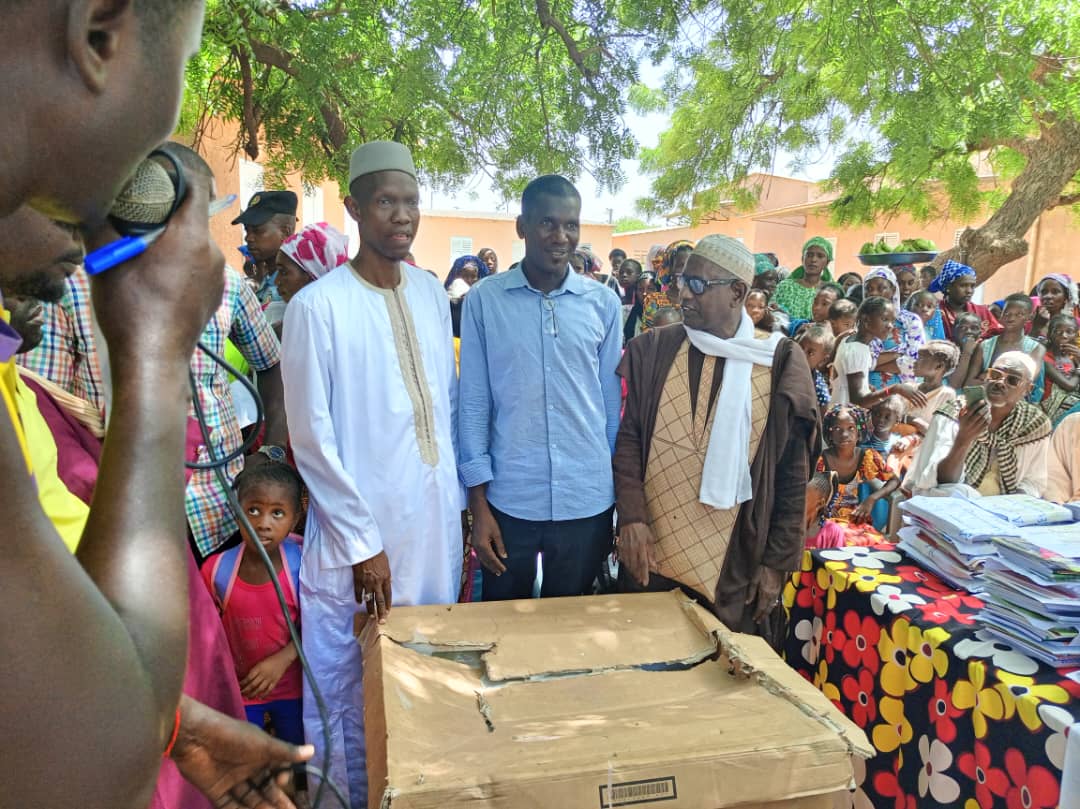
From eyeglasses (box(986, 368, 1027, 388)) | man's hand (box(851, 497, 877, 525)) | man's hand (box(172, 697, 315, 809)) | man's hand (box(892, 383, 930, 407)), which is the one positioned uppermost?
eyeglasses (box(986, 368, 1027, 388))

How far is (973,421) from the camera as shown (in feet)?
9.97

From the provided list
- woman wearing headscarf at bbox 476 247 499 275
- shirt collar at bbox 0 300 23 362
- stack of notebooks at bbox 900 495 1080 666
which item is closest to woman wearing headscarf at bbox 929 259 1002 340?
woman wearing headscarf at bbox 476 247 499 275

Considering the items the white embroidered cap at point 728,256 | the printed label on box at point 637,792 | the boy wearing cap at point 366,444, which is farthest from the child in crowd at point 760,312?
the printed label on box at point 637,792

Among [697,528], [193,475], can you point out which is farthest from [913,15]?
[193,475]

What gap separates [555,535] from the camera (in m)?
2.63

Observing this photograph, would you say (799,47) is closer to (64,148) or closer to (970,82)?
(970,82)

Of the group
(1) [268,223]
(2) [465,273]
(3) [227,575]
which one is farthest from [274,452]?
(2) [465,273]

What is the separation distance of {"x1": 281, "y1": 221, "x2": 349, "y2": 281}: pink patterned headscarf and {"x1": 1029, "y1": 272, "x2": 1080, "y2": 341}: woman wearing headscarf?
20.5 ft

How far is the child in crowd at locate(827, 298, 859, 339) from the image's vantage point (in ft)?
18.9

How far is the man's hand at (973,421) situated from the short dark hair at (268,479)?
2805mm

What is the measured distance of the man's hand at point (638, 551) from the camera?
2.49m

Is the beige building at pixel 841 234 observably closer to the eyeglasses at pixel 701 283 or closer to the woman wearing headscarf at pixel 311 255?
the eyeglasses at pixel 701 283

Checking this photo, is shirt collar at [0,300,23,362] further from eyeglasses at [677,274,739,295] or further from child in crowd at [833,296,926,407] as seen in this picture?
child in crowd at [833,296,926,407]

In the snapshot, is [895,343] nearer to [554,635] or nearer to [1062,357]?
[1062,357]
